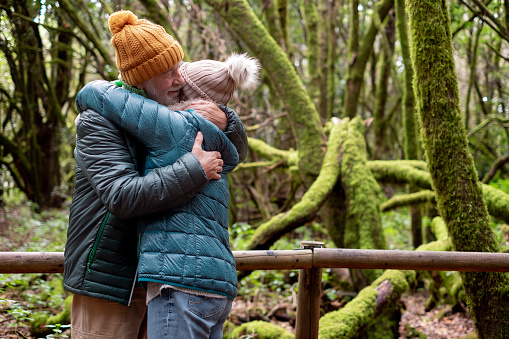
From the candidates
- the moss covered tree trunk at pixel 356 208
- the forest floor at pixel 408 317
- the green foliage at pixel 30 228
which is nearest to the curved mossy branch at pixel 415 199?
the moss covered tree trunk at pixel 356 208

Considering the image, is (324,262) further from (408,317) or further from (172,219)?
(408,317)

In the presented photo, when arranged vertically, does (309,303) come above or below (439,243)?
below

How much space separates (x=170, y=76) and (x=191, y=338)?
1.00 m

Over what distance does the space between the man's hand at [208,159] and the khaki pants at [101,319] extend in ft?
2.08

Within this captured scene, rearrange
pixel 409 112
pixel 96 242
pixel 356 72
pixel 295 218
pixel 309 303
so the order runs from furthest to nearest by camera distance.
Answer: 1. pixel 356 72
2. pixel 409 112
3. pixel 295 218
4. pixel 309 303
5. pixel 96 242

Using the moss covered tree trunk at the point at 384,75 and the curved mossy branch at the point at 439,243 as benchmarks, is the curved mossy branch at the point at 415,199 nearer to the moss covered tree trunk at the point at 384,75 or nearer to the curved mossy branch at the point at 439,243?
the curved mossy branch at the point at 439,243

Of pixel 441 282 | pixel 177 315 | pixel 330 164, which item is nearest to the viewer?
pixel 177 315

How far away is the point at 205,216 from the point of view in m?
1.58

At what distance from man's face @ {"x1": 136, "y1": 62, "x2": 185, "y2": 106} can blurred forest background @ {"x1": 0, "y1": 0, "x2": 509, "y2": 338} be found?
1748mm

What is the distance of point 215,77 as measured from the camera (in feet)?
5.61

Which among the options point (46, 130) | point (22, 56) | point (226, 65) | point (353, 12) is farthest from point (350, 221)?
point (46, 130)

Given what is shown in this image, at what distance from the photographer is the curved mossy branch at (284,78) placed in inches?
218

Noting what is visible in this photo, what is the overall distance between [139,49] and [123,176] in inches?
19.3

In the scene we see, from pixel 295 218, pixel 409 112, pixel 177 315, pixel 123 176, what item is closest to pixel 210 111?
pixel 123 176
